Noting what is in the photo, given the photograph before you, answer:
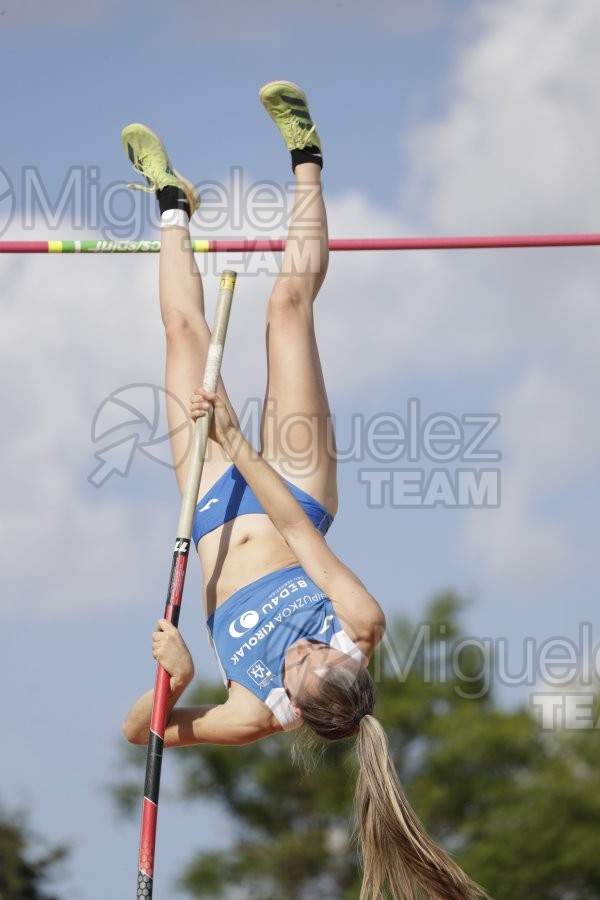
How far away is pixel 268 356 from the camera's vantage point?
6367mm

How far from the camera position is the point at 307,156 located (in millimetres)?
6660

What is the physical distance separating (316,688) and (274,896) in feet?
68.8

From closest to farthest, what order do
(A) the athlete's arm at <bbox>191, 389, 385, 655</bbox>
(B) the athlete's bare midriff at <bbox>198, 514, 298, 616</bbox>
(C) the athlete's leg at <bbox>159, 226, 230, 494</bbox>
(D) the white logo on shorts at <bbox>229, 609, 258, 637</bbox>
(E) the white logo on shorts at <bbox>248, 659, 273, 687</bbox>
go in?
(A) the athlete's arm at <bbox>191, 389, 385, 655</bbox> → (E) the white logo on shorts at <bbox>248, 659, 273, 687</bbox> → (D) the white logo on shorts at <bbox>229, 609, 258, 637</bbox> → (B) the athlete's bare midriff at <bbox>198, 514, 298, 616</bbox> → (C) the athlete's leg at <bbox>159, 226, 230, 494</bbox>

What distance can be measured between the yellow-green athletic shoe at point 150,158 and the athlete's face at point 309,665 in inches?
96.4

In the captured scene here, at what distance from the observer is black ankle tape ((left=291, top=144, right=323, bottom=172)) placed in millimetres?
6656

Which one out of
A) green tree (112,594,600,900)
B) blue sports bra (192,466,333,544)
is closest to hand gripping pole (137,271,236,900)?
blue sports bra (192,466,333,544)

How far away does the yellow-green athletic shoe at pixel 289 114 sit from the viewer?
6664mm

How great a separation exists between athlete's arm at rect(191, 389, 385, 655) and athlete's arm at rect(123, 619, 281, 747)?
21.2 inches

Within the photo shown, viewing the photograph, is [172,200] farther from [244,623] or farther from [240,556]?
[244,623]

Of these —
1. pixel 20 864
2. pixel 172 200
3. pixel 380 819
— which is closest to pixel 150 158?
pixel 172 200

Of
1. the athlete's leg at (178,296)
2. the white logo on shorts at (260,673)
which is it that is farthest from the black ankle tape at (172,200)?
the white logo on shorts at (260,673)

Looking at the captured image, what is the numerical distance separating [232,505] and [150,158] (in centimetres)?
192

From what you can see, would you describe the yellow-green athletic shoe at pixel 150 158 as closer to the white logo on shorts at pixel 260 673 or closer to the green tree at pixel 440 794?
the white logo on shorts at pixel 260 673

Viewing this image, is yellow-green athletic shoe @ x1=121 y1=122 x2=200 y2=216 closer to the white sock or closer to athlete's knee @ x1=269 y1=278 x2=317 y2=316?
the white sock
